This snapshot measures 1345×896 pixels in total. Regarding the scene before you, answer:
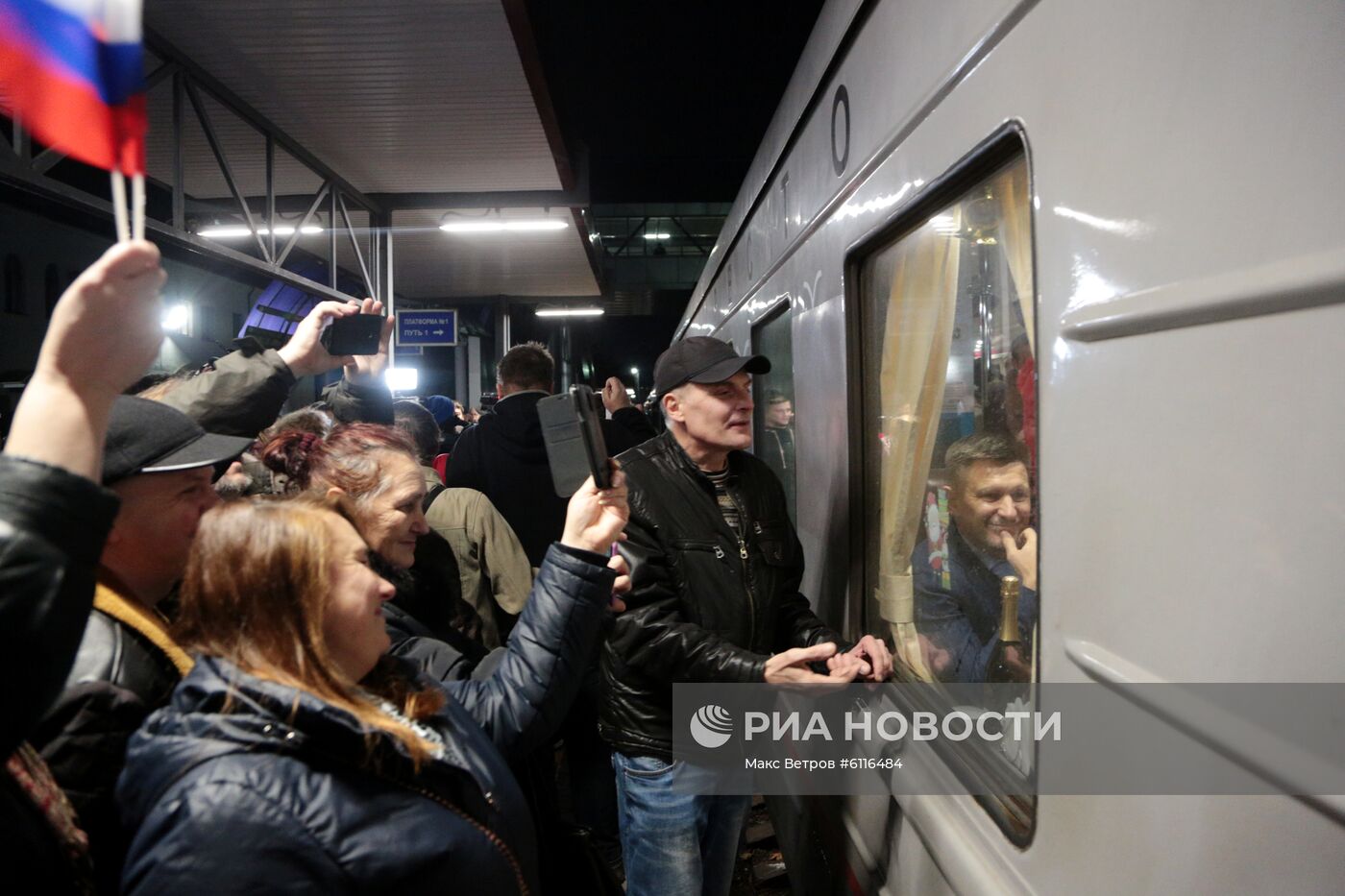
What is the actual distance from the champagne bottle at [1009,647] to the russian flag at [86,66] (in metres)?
1.36

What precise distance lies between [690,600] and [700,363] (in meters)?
0.58

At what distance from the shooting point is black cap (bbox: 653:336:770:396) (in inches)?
89.4

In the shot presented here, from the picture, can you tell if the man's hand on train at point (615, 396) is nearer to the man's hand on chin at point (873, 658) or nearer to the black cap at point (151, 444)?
the man's hand on chin at point (873, 658)

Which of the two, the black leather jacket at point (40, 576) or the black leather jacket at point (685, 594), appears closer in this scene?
the black leather jacket at point (40, 576)

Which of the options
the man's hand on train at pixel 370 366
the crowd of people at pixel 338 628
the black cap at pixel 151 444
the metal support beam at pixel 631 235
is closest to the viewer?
the crowd of people at pixel 338 628

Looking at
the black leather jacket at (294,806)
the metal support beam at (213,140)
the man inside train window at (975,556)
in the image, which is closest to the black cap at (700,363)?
the man inside train window at (975,556)

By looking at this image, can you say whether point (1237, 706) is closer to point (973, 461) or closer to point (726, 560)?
point (973, 461)

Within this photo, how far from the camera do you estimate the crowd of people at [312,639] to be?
0.81 meters

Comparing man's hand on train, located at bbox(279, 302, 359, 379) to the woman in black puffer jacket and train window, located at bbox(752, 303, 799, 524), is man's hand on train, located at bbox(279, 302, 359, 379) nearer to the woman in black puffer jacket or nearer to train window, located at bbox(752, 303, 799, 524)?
the woman in black puffer jacket

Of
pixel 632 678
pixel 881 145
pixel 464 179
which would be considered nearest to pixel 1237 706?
pixel 881 145

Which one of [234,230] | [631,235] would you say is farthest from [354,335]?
[631,235]

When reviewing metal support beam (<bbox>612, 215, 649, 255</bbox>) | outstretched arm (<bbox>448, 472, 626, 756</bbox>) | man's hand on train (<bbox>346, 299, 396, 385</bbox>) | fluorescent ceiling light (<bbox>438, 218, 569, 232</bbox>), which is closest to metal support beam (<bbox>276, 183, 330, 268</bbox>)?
fluorescent ceiling light (<bbox>438, 218, 569, 232</bbox>)

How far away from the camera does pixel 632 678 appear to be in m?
2.25

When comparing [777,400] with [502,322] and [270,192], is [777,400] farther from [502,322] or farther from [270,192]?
[502,322]
